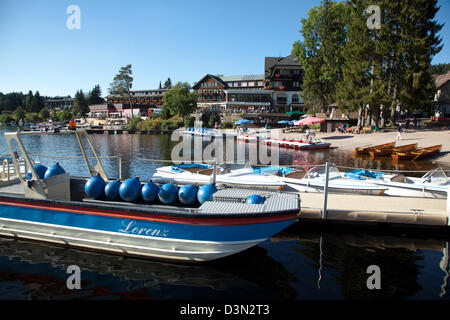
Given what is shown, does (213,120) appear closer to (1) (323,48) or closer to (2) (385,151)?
(1) (323,48)

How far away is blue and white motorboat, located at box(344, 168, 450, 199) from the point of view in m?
14.9

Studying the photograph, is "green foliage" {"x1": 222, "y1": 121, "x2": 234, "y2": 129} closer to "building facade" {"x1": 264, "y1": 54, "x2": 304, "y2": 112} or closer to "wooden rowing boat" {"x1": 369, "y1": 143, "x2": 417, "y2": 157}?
"building facade" {"x1": 264, "y1": 54, "x2": 304, "y2": 112}

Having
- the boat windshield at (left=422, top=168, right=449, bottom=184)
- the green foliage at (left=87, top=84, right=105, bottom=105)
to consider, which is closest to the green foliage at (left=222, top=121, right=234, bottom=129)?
the boat windshield at (left=422, top=168, right=449, bottom=184)

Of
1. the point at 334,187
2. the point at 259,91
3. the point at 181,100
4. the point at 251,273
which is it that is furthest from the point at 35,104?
the point at 251,273

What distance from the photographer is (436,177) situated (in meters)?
15.9

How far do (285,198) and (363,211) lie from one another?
4.19 meters

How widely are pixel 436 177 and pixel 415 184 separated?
4.62 feet

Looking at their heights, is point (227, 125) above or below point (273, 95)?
below

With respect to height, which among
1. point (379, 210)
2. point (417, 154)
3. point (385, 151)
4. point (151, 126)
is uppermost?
point (151, 126)

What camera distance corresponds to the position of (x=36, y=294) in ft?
25.3

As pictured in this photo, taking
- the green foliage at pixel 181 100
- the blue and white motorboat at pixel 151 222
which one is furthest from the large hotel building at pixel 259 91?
the blue and white motorboat at pixel 151 222

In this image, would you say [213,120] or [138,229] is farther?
[213,120]
